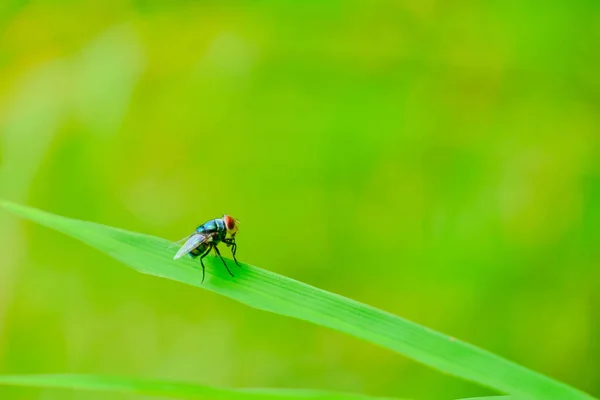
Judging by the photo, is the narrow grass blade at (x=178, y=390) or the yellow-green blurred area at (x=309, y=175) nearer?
the narrow grass blade at (x=178, y=390)

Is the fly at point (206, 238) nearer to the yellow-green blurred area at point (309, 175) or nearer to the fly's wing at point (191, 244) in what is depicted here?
the fly's wing at point (191, 244)

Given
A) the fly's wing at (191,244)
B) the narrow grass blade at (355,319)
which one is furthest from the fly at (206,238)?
the narrow grass blade at (355,319)

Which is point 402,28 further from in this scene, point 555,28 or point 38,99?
point 38,99

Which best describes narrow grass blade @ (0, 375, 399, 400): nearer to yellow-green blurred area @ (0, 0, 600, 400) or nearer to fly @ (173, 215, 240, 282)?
fly @ (173, 215, 240, 282)

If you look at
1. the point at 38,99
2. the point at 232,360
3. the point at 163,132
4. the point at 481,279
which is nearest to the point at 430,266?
the point at 481,279

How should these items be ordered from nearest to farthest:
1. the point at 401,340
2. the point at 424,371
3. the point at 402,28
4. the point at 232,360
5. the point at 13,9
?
the point at 401,340
the point at 424,371
the point at 232,360
the point at 402,28
the point at 13,9

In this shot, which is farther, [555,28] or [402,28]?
[402,28]

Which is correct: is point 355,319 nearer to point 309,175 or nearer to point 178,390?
point 178,390

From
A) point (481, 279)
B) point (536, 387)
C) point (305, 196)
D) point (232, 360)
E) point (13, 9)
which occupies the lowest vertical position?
point (536, 387)
